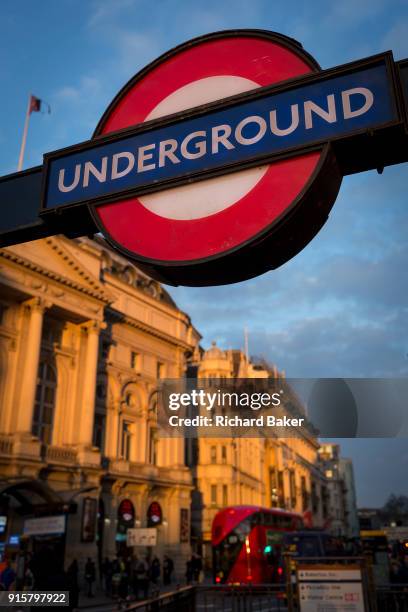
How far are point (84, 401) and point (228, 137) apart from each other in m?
34.3

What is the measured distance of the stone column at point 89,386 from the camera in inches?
1379

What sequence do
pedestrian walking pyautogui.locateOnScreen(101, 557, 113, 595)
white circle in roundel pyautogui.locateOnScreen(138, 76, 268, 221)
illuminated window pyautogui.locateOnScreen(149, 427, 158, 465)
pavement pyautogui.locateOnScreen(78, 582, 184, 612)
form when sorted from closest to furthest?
white circle in roundel pyautogui.locateOnScreen(138, 76, 268, 221), pavement pyautogui.locateOnScreen(78, 582, 184, 612), pedestrian walking pyautogui.locateOnScreen(101, 557, 113, 595), illuminated window pyautogui.locateOnScreen(149, 427, 158, 465)

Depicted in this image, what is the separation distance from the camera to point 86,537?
31.3 meters

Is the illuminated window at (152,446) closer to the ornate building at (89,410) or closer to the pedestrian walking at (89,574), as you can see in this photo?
the ornate building at (89,410)

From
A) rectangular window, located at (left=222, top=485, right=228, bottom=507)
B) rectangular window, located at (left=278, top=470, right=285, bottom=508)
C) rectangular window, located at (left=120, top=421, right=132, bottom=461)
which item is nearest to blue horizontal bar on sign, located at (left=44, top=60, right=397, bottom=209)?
rectangular window, located at (left=120, top=421, right=132, bottom=461)

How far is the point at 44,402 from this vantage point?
3472 cm

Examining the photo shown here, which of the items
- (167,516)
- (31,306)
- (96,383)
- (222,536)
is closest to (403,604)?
(222,536)

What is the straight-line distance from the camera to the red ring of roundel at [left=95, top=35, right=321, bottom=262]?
2.52 m

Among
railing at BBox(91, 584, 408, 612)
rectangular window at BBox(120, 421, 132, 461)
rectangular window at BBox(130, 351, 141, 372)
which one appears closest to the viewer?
railing at BBox(91, 584, 408, 612)

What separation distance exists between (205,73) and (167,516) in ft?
144

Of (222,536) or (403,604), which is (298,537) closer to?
(222,536)

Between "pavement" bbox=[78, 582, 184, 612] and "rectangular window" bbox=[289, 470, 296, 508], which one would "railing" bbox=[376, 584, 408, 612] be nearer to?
"pavement" bbox=[78, 582, 184, 612]

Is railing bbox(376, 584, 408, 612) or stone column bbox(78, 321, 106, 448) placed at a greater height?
stone column bbox(78, 321, 106, 448)

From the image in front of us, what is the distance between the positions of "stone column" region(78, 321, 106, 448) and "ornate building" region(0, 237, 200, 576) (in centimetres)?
6
